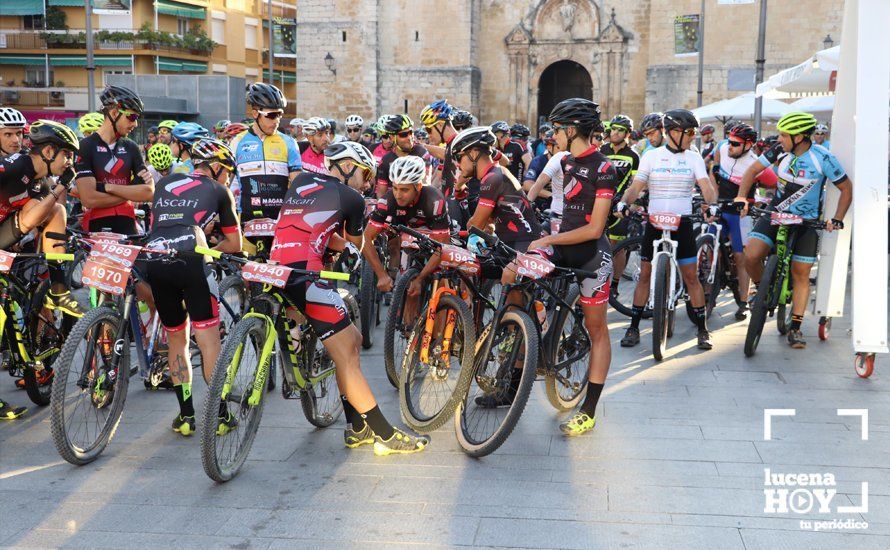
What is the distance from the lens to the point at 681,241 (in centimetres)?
816

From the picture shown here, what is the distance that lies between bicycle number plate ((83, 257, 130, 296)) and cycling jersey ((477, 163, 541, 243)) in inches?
91.8

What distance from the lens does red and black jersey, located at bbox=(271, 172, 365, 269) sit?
16.8 feet

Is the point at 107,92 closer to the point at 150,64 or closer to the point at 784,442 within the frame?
the point at 784,442

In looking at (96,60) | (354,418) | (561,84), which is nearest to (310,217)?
(354,418)

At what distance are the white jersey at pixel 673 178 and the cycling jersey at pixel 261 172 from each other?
9.85 feet

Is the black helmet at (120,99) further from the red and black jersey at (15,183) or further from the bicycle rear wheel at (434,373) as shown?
the bicycle rear wheel at (434,373)

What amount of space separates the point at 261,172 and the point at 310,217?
2.85 metres

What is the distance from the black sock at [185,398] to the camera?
18.6 ft

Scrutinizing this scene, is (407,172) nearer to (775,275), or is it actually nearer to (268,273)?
(268,273)

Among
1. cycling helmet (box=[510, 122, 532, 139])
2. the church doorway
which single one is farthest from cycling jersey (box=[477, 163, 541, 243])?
the church doorway

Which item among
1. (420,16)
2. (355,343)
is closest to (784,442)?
(355,343)

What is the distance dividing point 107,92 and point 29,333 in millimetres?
1671

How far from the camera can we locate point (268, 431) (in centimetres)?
582

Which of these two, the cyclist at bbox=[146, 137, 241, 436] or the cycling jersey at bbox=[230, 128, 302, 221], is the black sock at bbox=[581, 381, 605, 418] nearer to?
the cyclist at bbox=[146, 137, 241, 436]
